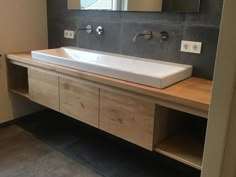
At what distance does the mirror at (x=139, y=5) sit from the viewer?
176 cm

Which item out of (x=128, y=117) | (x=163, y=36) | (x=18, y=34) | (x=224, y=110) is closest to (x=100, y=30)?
(x=163, y=36)

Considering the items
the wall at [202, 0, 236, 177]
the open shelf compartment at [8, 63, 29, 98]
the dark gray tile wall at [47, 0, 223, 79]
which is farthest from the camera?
the open shelf compartment at [8, 63, 29, 98]

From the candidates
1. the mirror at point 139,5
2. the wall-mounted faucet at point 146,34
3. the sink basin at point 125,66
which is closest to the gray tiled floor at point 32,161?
the sink basin at point 125,66

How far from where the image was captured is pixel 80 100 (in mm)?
1906

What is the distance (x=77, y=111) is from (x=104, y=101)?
325 mm

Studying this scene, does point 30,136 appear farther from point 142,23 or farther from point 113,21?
point 142,23

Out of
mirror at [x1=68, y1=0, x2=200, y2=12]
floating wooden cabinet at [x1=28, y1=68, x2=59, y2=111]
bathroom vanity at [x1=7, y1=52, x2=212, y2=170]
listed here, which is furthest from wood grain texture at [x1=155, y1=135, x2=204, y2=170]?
floating wooden cabinet at [x1=28, y1=68, x2=59, y2=111]

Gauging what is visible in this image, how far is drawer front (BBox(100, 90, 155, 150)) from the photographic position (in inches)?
60.7

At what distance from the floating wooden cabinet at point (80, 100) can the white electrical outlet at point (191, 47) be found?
0.71 m

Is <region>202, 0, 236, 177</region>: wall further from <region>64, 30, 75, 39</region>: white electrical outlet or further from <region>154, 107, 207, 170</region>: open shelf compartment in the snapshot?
<region>64, 30, 75, 39</region>: white electrical outlet

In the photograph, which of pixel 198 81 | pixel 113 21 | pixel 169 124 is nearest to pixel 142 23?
pixel 113 21

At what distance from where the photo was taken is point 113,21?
2230mm

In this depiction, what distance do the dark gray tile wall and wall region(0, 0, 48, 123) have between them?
0.43 ft

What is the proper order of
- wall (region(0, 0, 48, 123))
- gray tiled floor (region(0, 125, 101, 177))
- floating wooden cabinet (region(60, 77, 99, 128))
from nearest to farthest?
floating wooden cabinet (region(60, 77, 99, 128)), gray tiled floor (region(0, 125, 101, 177)), wall (region(0, 0, 48, 123))
